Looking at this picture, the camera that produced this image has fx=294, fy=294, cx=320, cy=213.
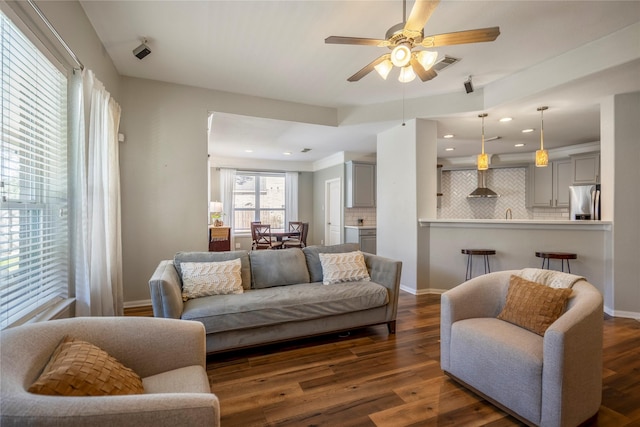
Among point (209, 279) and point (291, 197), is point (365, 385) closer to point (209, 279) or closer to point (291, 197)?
point (209, 279)

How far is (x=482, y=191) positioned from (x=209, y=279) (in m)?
6.18

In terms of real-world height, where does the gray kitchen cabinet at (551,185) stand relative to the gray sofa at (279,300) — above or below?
above

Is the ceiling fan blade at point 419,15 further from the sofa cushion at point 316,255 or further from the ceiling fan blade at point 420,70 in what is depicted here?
the sofa cushion at point 316,255

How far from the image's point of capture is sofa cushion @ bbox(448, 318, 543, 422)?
1.58m

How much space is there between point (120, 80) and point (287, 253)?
2.83 m

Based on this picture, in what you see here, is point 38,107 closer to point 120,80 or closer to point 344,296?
point 120,80

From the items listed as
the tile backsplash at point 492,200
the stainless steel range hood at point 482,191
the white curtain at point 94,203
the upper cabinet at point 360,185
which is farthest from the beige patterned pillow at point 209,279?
the tile backsplash at point 492,200

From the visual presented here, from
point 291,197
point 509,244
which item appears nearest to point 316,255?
point 509,244

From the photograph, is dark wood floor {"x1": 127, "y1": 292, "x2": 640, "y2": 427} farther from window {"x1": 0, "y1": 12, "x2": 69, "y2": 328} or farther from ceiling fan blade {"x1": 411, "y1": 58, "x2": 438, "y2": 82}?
ceiling fan blade {"x1": 411, "y1": 58, "x2": 438, "y2": 82}

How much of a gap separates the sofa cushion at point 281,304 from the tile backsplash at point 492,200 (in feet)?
17.1

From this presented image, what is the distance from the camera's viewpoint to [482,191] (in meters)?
6.56

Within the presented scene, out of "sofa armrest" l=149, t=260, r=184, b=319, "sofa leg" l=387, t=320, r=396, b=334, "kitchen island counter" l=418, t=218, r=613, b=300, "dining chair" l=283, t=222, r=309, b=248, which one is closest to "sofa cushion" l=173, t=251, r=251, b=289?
"sofa armrest" l=149, t=260, r=184, b=319

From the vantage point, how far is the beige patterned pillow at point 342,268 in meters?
2.98

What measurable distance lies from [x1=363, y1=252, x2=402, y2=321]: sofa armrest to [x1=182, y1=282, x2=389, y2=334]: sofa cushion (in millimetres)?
81
